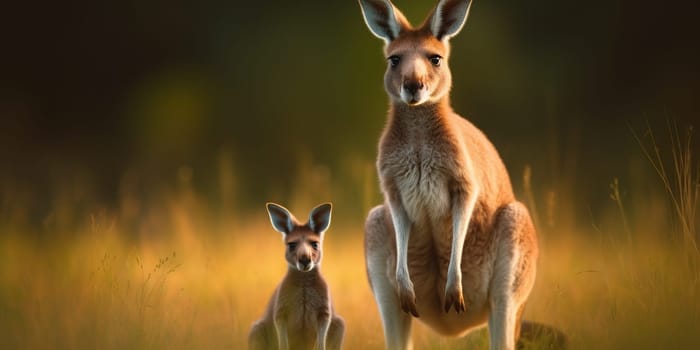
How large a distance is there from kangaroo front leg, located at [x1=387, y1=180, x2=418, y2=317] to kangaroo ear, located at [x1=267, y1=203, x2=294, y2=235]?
0.77 metres

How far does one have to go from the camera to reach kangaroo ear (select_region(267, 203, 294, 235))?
216 inches

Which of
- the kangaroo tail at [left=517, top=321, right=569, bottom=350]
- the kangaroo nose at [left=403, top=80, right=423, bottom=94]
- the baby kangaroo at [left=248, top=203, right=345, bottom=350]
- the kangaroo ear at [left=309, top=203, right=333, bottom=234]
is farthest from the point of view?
the kangaroo ear at [left=309, top=203, right=333, bottom=234]

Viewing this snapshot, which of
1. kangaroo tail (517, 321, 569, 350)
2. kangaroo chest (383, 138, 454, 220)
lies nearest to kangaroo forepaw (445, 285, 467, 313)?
Result: kangaroo chest (383, 138, 454, 220)

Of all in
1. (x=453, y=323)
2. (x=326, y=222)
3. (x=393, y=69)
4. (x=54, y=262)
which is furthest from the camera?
(x=54, y=262)

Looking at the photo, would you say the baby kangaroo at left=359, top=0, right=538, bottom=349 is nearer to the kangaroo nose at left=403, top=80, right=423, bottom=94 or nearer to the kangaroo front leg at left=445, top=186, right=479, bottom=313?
the kangaroo front leg at left=445, top=186, right=479, bottom=313

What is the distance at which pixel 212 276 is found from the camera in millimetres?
6395

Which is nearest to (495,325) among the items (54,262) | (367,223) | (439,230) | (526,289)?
(526,289)

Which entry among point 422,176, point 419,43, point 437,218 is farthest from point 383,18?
point 437,218

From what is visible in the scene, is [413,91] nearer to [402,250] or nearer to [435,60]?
[435,60]

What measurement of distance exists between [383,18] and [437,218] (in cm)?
116

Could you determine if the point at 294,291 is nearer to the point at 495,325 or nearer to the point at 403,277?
the point at 403,277

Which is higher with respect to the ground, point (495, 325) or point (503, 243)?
point (503, 243)

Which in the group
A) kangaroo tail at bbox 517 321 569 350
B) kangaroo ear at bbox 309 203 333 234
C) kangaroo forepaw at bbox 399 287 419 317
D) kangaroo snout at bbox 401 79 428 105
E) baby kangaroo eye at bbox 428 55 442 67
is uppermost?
baby kangaroo eye at bbox 428 55 442 67

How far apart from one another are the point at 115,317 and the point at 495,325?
87.7 inches
